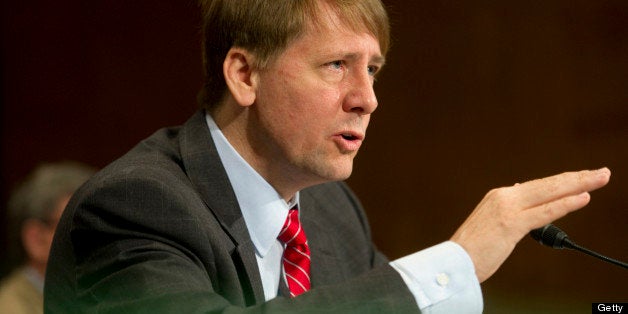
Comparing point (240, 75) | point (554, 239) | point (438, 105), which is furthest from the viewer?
point (438, 105)

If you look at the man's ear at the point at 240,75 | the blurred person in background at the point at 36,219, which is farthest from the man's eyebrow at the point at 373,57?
the blurred person in background at the point at 36,219

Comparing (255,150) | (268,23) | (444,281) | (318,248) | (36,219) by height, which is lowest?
(36,219)

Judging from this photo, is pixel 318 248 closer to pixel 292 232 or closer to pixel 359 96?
pixel 292 232

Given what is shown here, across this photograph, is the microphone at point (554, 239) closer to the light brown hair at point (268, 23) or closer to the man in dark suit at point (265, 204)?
→ the man in dark suit at point (265, 204)

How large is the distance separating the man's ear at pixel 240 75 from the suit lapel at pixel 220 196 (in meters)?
0.11

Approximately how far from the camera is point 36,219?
300cm

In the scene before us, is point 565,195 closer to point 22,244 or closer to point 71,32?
point 22,244

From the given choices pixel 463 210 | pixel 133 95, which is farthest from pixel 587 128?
pixel 133 95

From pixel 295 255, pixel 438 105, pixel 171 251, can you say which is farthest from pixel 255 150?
pixel 438 105

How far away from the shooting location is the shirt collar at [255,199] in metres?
1.84

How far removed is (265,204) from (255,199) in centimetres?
2

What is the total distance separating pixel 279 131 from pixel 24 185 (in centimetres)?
152

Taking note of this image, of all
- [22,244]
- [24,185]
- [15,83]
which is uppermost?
[15,83]

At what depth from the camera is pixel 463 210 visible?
349 cm
